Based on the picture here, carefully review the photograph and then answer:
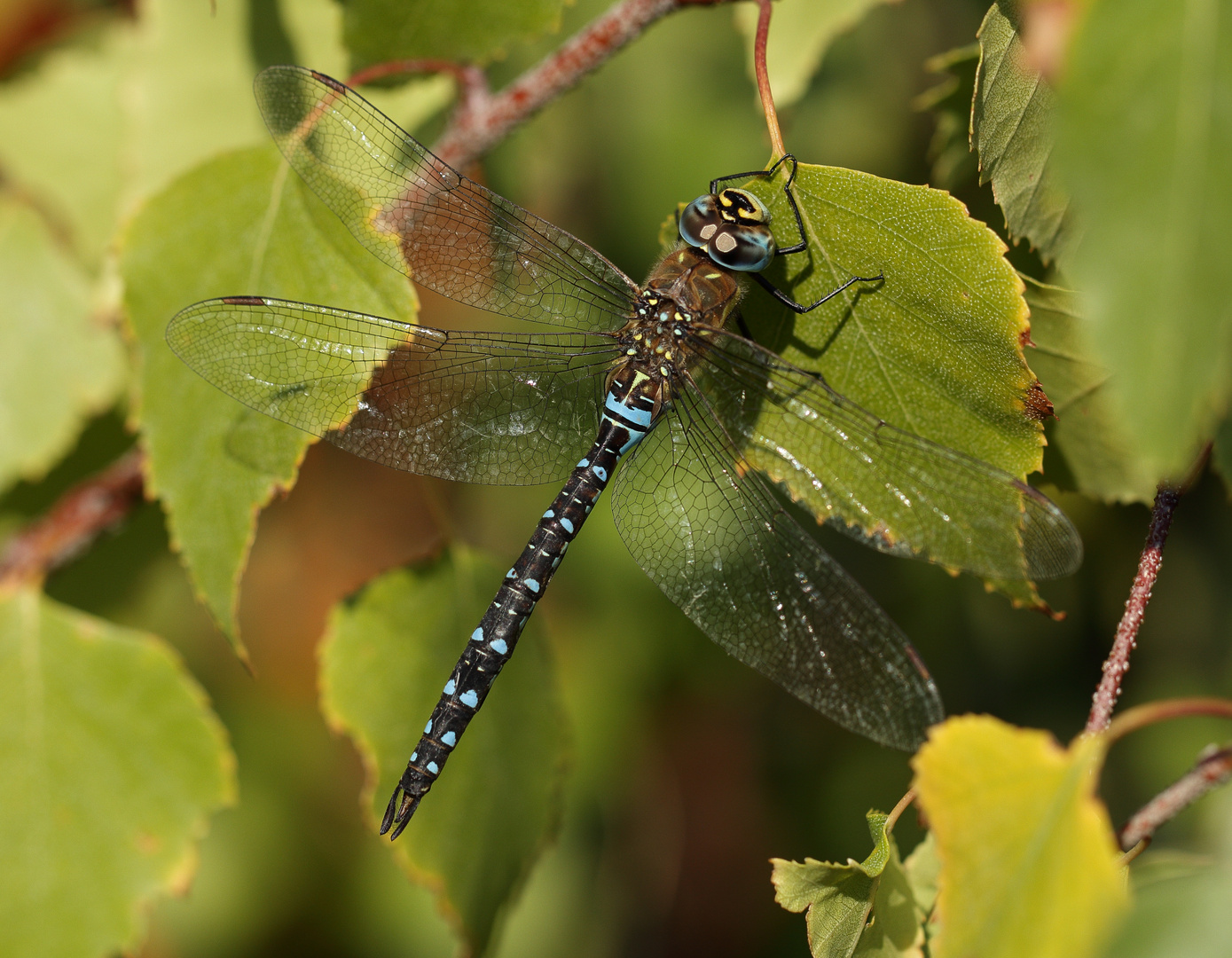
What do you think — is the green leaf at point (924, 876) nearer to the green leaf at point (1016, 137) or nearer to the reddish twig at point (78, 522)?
the green leaf at point (1016, 137)

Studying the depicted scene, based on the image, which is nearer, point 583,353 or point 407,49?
point 407,49

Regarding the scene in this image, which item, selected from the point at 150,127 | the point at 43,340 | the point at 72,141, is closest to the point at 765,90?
the point at 150,127

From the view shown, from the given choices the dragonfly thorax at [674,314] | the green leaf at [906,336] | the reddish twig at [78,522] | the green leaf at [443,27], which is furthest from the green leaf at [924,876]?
the reddish twig at [78,522]

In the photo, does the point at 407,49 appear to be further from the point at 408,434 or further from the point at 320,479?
the point at 320,479

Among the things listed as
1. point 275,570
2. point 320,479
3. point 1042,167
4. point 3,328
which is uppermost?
point 1042,167

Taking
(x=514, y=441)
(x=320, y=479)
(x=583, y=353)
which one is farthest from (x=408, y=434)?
(x=320, y=479)
